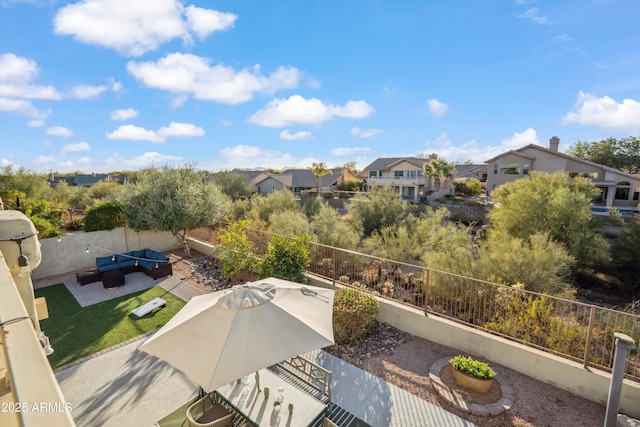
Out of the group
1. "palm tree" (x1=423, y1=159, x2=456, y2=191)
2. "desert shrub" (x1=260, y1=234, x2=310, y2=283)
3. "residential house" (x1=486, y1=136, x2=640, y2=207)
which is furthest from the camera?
"palm tree" (x1=423, y1=159, x2=456, y2=191)

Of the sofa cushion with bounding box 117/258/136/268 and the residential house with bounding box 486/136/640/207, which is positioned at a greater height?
the residential house with bounding box 486/136/640/207

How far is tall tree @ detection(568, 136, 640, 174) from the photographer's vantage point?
37719 millimetres

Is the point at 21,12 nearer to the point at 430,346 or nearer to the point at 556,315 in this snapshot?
the point at 430,346


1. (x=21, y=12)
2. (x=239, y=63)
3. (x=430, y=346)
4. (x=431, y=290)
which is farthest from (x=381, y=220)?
(x=21, y=12)

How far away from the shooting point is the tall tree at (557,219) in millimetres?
11812

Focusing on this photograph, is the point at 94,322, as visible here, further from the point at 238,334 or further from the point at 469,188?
the point at 469,188

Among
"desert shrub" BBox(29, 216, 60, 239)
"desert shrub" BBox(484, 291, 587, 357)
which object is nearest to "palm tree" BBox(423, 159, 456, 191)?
"desert shrub" BBox(484, 291, 587, 357)

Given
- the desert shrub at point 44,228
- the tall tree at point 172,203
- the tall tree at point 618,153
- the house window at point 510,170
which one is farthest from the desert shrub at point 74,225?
the tall tree at point 618,153

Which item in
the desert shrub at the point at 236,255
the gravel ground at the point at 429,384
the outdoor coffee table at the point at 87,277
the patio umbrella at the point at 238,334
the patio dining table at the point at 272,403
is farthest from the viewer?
→ the outdoor coffee table at the point at 87,277

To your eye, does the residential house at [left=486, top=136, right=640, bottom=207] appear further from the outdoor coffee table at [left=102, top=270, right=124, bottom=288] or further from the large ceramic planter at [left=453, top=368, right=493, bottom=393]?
the outdoor coffee table at [left=102, top=270, right=124, bottom=288]

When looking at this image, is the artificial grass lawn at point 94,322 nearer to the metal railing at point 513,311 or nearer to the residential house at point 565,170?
the metal railing at point 513,311

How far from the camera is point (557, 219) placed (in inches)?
473

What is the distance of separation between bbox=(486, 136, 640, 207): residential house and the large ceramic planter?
29.4 metres

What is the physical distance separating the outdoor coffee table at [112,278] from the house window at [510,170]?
36.6 m
